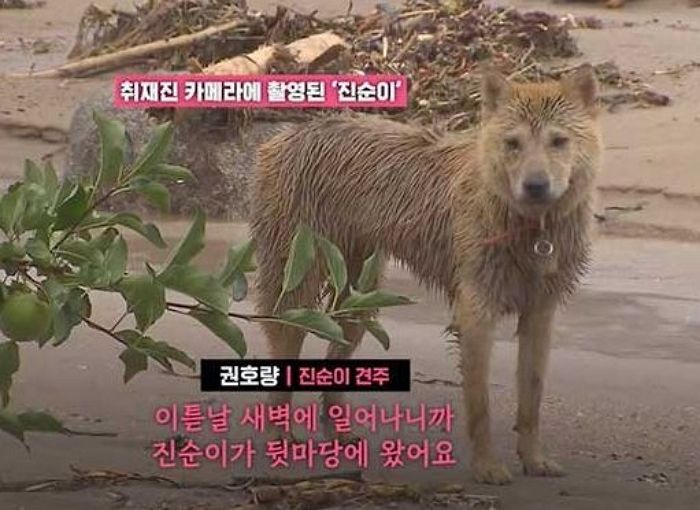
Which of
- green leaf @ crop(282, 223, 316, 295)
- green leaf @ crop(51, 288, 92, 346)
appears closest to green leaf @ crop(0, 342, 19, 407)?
green leaf @ crop(51, 288, 92, 346)

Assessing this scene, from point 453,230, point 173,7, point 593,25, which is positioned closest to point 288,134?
point 453,230

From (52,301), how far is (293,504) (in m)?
1.25

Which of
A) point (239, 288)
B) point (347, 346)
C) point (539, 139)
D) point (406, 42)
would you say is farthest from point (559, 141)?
point (406, 42)

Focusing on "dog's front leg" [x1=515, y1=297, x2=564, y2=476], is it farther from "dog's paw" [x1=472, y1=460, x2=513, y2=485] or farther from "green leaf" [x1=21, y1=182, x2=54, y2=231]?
"green leaf" [x1=21, y1=182, x2=54, y2=231]

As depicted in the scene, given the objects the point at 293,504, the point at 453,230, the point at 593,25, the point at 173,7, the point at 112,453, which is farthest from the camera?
the point at 593,25

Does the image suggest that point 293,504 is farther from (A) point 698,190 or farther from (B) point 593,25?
(B) point 593,25

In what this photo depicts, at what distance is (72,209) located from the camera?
13.1 ft

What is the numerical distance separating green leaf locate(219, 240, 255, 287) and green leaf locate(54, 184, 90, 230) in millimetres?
356

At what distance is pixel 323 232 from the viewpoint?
262 inches

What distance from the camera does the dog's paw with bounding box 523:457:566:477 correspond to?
604cm

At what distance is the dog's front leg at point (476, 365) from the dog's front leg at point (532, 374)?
14 cm

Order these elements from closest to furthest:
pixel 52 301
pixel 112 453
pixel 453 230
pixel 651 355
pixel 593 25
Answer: pixel 52 301 → pixel 112 453 → pixel 453 230 → pixel 651 355 → pixel 593 25

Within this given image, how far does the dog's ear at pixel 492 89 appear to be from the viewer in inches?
234

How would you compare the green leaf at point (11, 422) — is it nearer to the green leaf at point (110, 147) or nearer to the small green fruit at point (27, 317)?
the small green fruit at point (27, 317)
